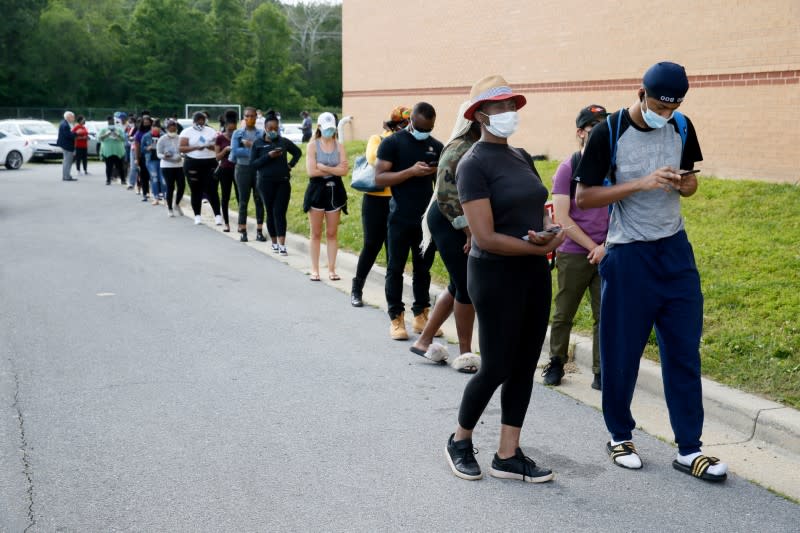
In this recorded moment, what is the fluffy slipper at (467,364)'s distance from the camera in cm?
688

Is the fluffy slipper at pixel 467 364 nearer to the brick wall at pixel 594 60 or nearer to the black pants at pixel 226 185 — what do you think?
the brick wall at pixel 594 60

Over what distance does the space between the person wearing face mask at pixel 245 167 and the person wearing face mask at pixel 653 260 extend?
30.9 ft

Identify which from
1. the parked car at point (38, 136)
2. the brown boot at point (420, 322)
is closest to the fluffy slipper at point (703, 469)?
the brown boot at point (420, 322)

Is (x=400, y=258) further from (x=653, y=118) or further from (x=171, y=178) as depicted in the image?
(x=171, y=178)

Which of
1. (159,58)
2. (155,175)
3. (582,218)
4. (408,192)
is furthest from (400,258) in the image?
(159,58)

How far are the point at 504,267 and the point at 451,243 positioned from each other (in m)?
1.99

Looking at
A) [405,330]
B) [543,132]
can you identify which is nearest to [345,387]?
[405,330]

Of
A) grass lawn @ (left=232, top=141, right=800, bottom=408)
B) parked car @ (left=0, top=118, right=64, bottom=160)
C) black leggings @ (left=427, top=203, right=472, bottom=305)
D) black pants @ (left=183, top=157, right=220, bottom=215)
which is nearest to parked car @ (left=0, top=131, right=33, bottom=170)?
parked car @ (left=0, top=118, right=64, bottom=160)

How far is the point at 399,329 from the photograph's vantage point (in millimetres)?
8008

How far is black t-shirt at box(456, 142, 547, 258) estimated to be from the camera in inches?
181

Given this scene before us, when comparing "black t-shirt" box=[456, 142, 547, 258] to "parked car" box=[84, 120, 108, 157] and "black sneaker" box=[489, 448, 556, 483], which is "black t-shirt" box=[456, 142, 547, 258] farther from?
"parked car" box=[84, 120, 108, 157]

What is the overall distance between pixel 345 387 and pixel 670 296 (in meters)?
2.52

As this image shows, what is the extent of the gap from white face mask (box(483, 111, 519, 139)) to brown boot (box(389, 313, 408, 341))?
3598mm

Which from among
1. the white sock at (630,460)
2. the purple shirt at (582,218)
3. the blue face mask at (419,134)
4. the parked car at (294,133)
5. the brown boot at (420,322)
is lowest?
the brown boot at (420,322)
